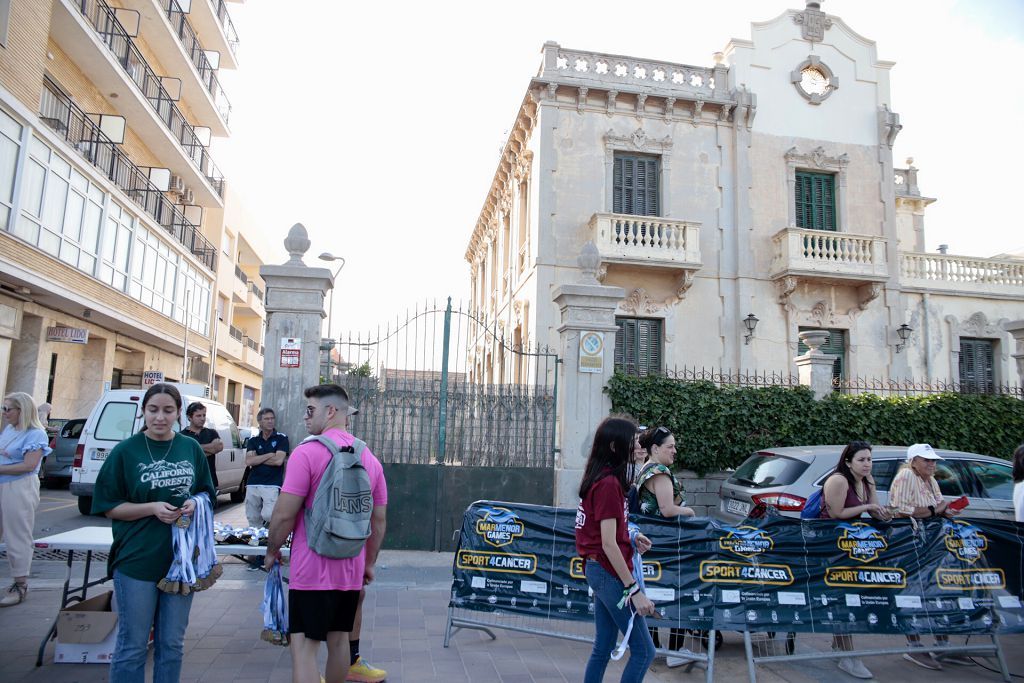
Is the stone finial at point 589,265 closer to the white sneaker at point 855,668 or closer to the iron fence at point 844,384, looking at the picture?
the iron fence at point 844,384

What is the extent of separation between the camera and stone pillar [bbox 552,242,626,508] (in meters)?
9.12

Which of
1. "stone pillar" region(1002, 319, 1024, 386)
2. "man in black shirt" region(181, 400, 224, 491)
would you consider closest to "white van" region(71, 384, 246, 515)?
"man in black shirt" region(181, 400, 224, 491)

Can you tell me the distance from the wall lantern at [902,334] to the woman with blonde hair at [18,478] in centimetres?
1865

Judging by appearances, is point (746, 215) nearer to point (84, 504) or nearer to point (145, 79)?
point (84, 504)

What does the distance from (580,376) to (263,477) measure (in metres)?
4.20

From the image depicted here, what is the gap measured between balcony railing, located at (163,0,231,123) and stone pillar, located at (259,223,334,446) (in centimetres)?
1973

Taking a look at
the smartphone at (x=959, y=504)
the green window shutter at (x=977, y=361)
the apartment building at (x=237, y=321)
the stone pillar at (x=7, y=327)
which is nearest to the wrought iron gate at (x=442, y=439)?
the smartphone at (x=959, y=504)

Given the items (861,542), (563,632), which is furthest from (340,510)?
(861,542)

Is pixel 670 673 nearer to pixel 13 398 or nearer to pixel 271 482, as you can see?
pixel 271 482

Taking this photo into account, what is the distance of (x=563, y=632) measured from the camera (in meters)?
5.76

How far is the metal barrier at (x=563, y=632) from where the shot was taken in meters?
4.91

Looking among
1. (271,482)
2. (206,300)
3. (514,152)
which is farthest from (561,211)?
(206,300)

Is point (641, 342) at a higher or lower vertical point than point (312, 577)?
higher

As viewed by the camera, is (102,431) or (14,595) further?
(102,431)
